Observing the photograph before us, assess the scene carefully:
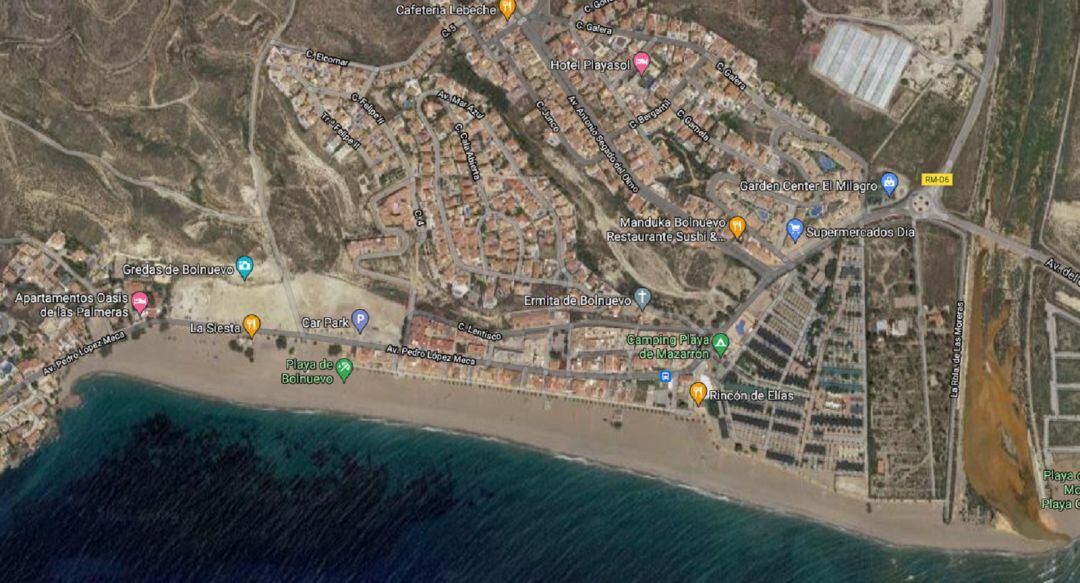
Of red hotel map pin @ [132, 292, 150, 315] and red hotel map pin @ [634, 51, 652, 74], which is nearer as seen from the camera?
red hotel map pin @ [634, 51, 652, 74]

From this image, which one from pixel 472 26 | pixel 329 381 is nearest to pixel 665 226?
pixel 472 26

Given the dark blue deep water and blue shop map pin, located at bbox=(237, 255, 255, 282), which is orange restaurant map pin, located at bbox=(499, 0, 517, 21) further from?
the dark blue deep water

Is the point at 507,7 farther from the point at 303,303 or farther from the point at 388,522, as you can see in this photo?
→ the point at 388,522

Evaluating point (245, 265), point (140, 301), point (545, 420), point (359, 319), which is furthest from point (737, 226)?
point (140, 301)

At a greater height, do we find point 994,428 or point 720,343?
point 720,343

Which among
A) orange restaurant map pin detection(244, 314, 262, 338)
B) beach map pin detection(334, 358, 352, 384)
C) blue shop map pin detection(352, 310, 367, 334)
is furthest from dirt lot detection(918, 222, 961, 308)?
orange restaurant map pin detection(244, 314, 262, 338)

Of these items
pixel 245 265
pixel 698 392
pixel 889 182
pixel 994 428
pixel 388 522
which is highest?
pixel 889 182
